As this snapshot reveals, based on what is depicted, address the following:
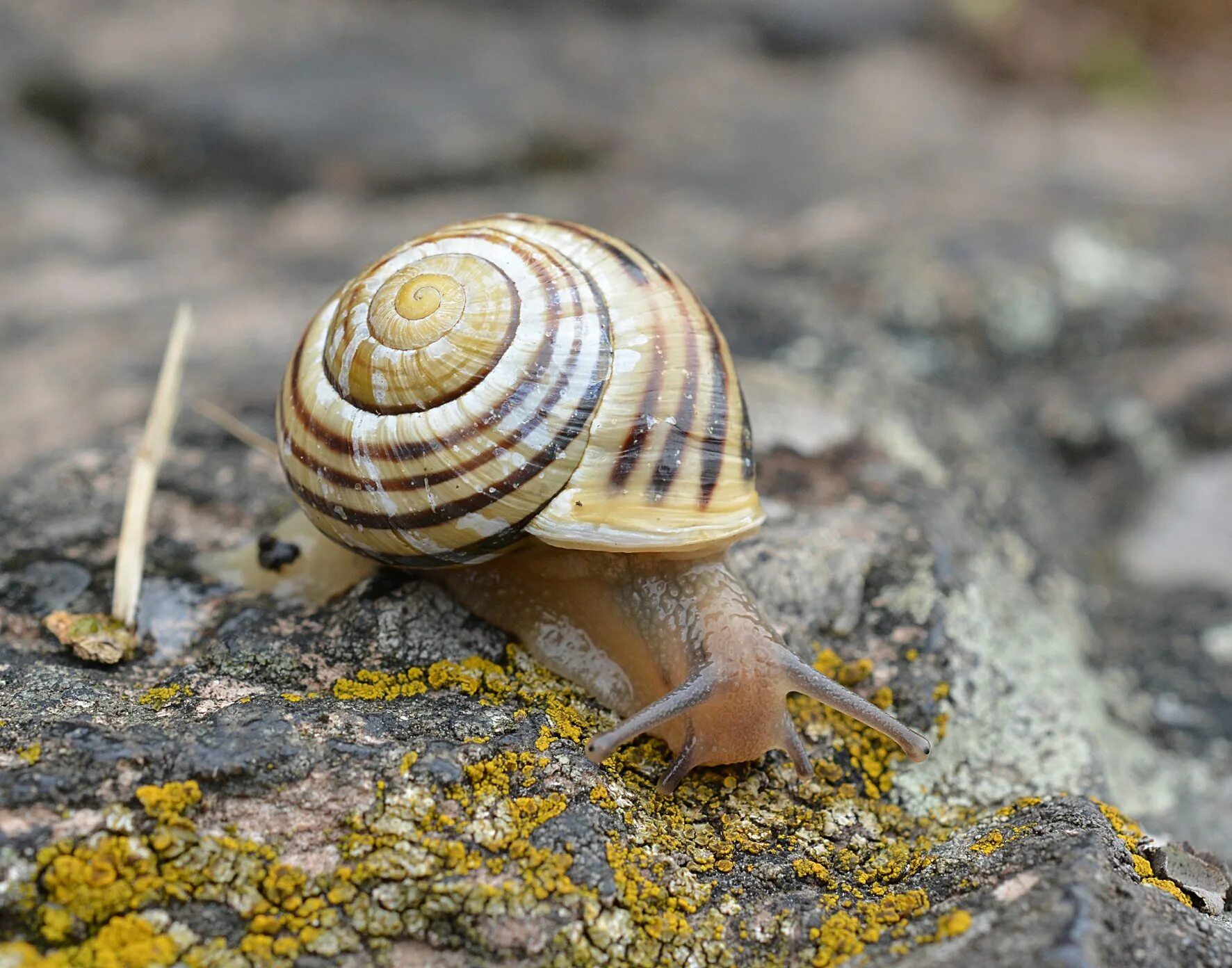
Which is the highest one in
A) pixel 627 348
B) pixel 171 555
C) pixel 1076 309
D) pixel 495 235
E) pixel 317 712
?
pixel 495 235

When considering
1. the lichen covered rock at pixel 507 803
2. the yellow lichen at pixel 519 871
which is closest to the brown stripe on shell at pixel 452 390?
the lichen covered rock at pixel 507 803

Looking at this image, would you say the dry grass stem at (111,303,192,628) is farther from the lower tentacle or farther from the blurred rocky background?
the lower tentacle

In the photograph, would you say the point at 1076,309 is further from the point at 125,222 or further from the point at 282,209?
the point at 125,222

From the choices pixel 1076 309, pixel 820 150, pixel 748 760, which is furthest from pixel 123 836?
pixel 820 150

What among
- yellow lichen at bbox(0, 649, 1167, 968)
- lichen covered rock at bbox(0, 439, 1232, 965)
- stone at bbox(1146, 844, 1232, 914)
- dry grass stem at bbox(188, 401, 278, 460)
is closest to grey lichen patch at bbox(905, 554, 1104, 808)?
lichen covered rock at bbox(0, 439, 1232, 965)

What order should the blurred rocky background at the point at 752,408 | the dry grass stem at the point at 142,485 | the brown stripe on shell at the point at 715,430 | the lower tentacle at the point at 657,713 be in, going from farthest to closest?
the dry grass stem at the point at 142,485 → the brown stripe on shell at the point at 715,430 → the lower tentacle at the point at 657,713 → the blurred rocky background at the point at 752,408

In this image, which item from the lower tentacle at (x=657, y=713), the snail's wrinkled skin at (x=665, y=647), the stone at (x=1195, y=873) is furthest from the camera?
the snail's wrinkled skin at (x=665, y=647)

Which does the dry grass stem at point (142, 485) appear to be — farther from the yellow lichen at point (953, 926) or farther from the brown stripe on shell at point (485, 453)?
the yellow lichen at point (953, 926)
